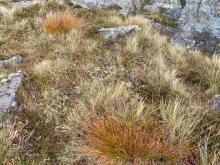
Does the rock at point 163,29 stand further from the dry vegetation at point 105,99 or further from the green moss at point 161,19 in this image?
the dry vegetation at point 105,99

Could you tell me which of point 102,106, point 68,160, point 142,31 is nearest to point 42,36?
point 142,31

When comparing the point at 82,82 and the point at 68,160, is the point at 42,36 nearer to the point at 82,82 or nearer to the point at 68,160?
the point at 82,82

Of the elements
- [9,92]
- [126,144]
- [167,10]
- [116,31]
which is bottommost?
[167,10]

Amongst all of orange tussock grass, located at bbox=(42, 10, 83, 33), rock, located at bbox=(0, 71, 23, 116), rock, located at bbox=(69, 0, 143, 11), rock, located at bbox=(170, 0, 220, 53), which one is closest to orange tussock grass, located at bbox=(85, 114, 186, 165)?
rock, located at bbox=(0, 71, 23, 116)

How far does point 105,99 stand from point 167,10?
336 inches

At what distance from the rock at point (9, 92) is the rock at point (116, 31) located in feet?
9.26

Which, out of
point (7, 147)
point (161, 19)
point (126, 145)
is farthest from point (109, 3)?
point (126, 145)

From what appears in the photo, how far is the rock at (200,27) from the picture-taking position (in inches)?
412

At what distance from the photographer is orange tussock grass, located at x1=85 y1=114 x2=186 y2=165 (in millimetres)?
4016

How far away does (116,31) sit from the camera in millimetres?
9125

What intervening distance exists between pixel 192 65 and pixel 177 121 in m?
3.50

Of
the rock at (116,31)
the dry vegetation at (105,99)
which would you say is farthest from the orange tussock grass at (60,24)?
the rock at (116,31)

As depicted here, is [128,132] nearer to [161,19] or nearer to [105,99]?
[105,99]

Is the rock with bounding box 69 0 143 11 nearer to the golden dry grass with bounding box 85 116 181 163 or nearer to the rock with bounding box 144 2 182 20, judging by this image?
the rock with bounding box 144 2 182 20
